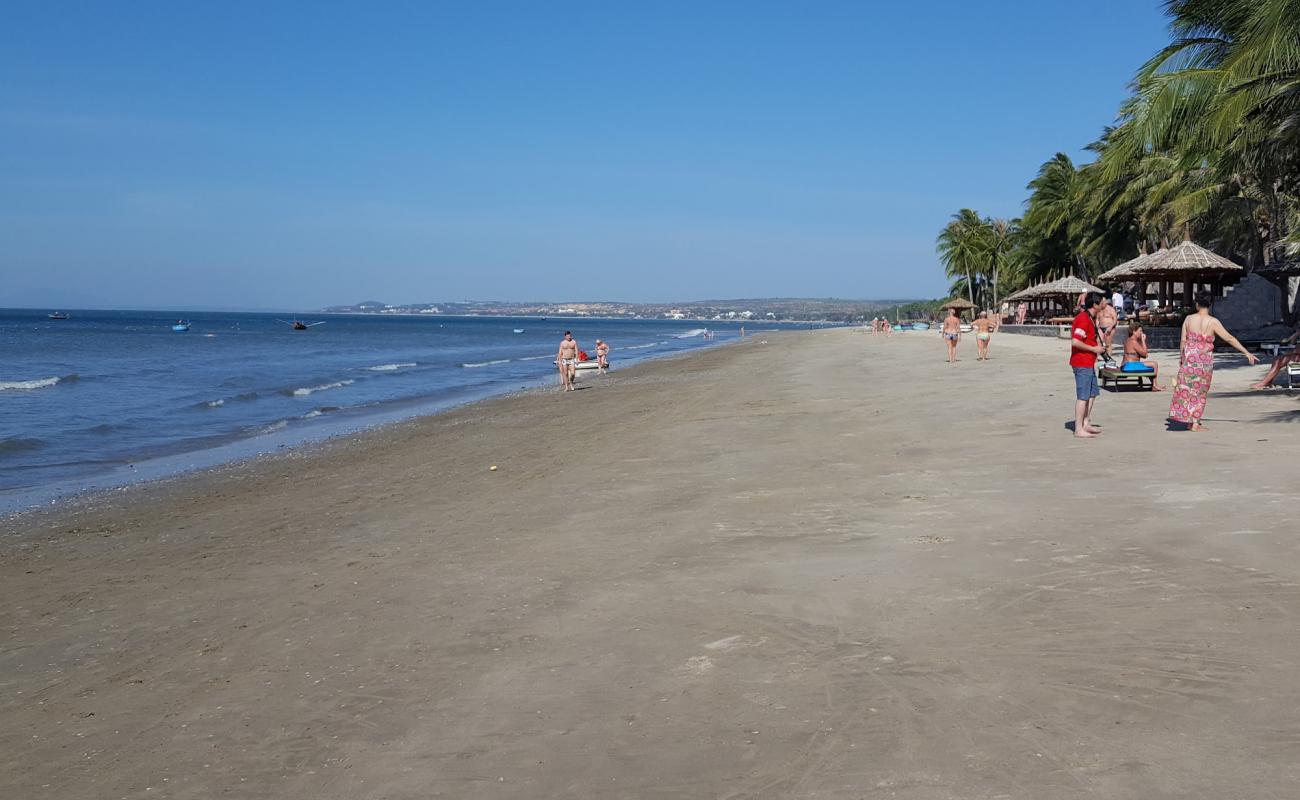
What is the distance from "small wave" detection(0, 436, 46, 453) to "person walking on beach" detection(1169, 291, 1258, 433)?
16333 millimetres

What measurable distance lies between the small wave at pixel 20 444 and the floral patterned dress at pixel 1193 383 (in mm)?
16321

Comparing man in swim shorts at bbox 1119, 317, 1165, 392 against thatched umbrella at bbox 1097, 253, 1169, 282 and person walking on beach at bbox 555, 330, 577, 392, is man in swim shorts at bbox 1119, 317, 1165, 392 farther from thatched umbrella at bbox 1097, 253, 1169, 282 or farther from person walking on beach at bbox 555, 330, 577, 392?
person walking on beach at bbox 555, 330, 577, 392

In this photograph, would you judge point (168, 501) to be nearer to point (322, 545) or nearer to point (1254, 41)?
point (322, 545)

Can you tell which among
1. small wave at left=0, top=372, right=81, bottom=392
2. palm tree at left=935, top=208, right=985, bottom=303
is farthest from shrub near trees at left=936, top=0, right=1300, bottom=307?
small wave at left=0, top=372, right=81, bottom=392

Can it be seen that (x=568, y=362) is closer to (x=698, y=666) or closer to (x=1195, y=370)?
(x=1195, y=370)

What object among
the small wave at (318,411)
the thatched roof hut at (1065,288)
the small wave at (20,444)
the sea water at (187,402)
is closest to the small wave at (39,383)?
the sea water at (187,402)

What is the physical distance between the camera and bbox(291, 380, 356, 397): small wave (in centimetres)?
2942

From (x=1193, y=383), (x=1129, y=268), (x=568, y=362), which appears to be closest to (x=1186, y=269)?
(x=1129, y=268)

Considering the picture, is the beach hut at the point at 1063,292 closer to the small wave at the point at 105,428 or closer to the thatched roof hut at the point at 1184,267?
the thatched roof hut at the point at 1184,267

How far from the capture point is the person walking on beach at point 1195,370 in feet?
35.1

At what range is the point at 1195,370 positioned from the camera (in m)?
10.8

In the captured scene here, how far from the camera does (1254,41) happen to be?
14945mm

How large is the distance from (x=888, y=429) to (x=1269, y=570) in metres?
7.28

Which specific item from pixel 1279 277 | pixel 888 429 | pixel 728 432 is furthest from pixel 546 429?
pixel 1279 277
